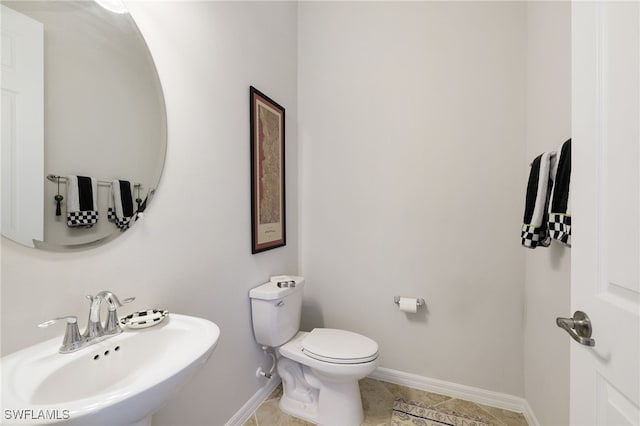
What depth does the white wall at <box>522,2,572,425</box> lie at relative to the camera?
1.21 m

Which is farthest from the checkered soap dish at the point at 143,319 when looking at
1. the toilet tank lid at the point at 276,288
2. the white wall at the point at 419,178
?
the white wall at the point at 419,178

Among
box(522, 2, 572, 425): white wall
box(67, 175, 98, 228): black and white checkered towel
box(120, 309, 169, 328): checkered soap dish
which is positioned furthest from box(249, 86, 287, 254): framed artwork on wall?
box(522, 2, 572, 425): white wall

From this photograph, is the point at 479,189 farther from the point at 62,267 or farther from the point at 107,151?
the point at 62,267

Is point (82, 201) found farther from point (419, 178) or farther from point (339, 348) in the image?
point (419, 178)

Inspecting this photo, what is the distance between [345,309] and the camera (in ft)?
Answer: 6.82

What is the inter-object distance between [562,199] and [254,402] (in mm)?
1833

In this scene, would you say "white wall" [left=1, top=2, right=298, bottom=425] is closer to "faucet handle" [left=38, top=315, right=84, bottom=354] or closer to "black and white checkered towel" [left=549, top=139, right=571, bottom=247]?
"faucet handle" [left=38, top=315, right=84, bottom=354]

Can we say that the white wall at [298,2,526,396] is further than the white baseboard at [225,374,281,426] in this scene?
Yes

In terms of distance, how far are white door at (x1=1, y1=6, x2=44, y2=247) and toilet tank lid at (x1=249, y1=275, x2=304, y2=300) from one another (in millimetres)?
999

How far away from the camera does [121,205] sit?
0.99 metres

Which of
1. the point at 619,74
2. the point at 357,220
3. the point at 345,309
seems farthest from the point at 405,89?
the point at 345,309

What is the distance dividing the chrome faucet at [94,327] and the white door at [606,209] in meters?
1.24

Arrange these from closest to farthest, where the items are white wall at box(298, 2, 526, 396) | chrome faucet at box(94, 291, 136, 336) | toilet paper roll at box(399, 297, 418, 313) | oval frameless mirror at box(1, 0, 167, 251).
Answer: oval frameless mirror at box(1, 0, 167, 251)
chrome faucet at box(94, 291, 136, 336)
white wall at box(298, 2, 526, 396)
toilet paper roll at box(399, 297, 418, 313)

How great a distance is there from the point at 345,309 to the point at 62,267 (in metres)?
1.66
